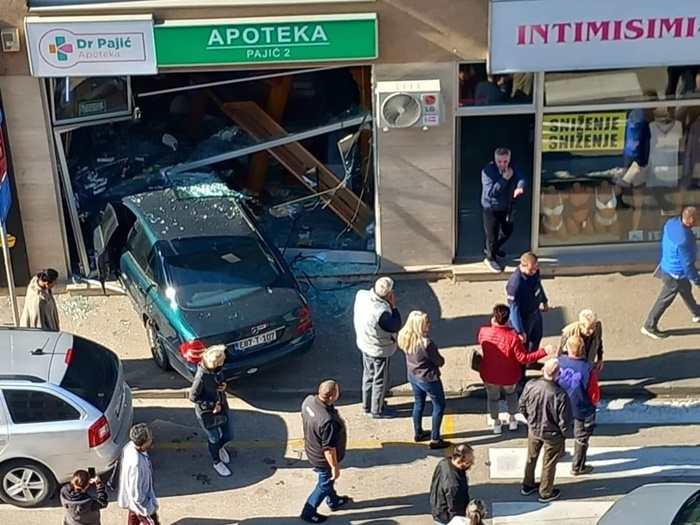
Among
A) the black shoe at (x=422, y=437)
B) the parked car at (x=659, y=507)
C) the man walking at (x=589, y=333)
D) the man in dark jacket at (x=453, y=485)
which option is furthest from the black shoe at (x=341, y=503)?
the parked car at (x=659, y=507)

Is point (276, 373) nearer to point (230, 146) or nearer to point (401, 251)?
point (401, 251)

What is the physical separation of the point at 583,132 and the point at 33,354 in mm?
7721

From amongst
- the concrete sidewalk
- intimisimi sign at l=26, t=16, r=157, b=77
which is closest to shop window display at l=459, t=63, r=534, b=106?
the concrete sidewalk

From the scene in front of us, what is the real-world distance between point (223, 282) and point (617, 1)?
5.81m

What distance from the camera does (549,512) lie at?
11.3 metres

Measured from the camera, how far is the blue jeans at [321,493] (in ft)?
36.4

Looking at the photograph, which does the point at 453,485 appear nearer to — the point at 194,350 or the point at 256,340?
the point at 256,340

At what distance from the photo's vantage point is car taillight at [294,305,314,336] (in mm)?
13453

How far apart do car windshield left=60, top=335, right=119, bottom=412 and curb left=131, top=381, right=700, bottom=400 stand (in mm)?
1311

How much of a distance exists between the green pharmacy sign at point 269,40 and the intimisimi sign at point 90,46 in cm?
22

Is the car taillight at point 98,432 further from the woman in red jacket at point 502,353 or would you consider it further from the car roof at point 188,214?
the woman in red jacket at point 502,353

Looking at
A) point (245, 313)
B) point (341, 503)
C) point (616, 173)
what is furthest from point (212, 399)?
point (616, 173)

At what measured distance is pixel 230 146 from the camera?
1709 centimetres

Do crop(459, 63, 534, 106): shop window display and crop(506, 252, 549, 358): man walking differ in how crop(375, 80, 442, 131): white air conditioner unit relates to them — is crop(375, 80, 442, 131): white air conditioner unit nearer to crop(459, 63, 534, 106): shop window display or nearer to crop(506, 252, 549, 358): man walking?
crop(459, 63, 534, 106): shop window display
